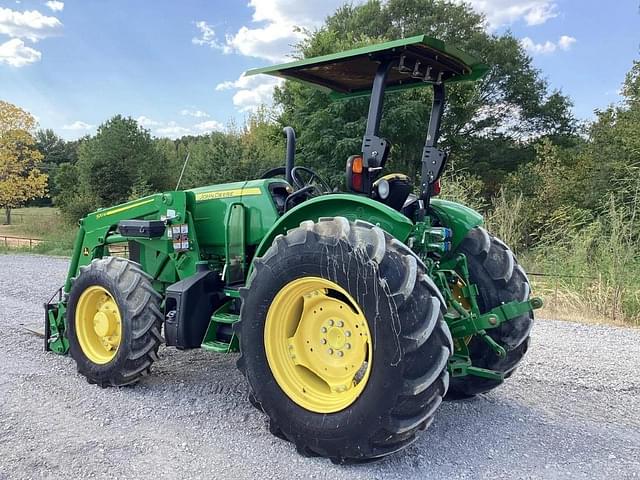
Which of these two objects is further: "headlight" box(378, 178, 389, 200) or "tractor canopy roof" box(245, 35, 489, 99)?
"headlight" box(378, 178, 389, 200)

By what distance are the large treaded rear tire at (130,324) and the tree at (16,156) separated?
123 feet

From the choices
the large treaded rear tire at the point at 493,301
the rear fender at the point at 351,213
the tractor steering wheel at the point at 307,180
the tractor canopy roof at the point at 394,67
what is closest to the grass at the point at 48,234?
the tractor steering wheel at the point at 307,180

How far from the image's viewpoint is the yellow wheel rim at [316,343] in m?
3.21

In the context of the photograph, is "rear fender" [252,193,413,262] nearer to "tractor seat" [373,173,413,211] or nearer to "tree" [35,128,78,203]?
"tractor seat" [373,173,413,211]

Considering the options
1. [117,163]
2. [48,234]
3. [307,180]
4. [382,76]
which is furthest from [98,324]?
[117,163]

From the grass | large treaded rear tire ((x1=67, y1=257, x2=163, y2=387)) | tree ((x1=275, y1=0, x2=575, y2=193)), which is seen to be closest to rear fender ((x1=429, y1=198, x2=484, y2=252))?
large treaded rear tire ((x1=67, y1=257, x2=163, y2=387))

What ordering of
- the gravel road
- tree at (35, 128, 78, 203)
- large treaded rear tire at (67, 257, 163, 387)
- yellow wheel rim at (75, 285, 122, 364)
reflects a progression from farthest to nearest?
tree at (35, 128, 78, 203)
yellow wheel rim at (75, 285, 122, 364)
large treaded rear tire at (67, 257, 163, 387)
the gravel road

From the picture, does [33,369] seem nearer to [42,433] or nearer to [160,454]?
[42,433]

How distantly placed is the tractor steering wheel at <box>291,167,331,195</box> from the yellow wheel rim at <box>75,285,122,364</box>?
5.88ft

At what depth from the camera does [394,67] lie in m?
3.75

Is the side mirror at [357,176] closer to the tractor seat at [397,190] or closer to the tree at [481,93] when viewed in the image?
the tractor seat at [397,190]

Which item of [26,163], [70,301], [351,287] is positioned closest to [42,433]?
[70,301]

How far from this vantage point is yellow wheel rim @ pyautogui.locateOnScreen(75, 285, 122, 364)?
14.7 ft

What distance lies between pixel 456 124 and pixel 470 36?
5864mm
